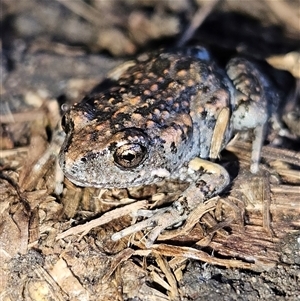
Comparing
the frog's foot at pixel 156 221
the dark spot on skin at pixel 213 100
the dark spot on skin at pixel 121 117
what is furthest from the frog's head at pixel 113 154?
the dark spot on skin at pixel 213 100

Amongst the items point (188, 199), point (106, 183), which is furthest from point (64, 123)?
point (188, 199)

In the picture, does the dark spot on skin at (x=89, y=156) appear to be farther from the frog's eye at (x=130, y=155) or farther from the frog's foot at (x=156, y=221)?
the frog's foot at (x=156, y=221)

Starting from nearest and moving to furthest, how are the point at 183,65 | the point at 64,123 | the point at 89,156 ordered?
the point at 89,156 → the point at 64,123 → the point at 183,65

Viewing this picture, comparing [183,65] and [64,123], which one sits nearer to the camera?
[64,123]

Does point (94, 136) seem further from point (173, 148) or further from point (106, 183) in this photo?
point (173, 148)

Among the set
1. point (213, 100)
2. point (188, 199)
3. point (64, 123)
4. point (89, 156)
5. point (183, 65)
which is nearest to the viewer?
point (89, 156)

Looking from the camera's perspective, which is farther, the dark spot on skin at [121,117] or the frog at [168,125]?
the dark spot on skin at [121,117]

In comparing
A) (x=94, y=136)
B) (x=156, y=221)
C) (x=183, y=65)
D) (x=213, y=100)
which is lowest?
(x=156, y=221)

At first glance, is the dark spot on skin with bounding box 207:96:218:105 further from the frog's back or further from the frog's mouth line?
the frog's mouth line
